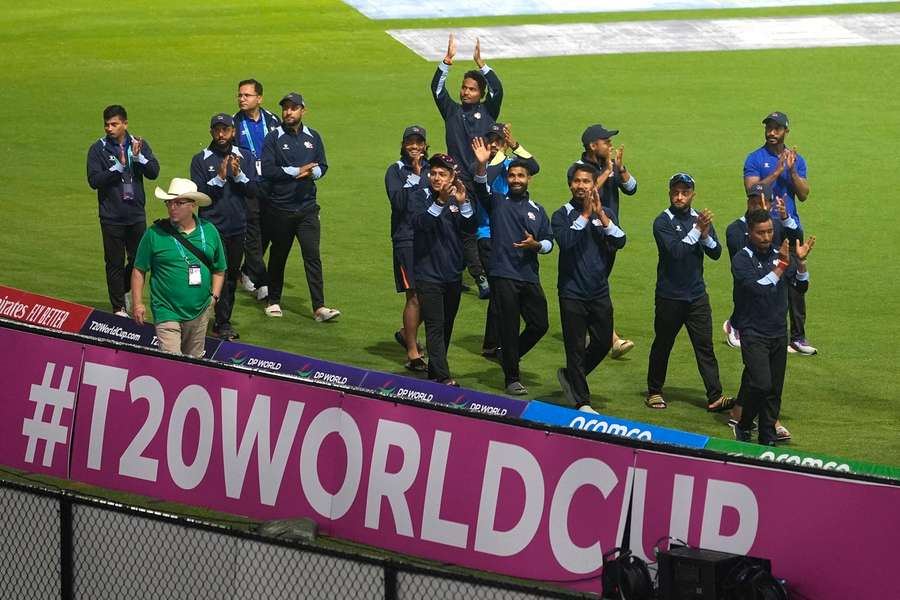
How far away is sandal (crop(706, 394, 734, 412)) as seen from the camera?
539 inches

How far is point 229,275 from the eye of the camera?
1588 centimetres

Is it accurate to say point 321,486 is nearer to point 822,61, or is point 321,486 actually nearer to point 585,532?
point 585,532

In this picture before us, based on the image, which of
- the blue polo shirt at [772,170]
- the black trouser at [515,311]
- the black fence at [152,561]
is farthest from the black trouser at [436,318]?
the black fence at [152,561]

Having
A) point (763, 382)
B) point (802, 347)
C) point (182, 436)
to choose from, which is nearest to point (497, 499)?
point (182, 436)

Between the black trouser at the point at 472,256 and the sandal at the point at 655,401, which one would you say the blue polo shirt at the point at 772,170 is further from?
the black trouser at the point at 472,256

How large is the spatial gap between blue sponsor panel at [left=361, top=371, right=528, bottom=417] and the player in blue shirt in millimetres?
4505

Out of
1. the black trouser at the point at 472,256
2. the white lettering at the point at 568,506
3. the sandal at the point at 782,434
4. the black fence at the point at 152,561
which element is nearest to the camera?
the black fence at the point at 152,561

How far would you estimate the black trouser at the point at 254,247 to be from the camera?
16.9m

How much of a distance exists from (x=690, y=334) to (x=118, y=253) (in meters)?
5.90

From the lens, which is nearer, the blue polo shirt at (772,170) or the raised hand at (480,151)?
the raised hand at (480,151)

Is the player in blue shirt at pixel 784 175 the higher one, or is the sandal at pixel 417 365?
the player in blue shirt at pixel 784 175

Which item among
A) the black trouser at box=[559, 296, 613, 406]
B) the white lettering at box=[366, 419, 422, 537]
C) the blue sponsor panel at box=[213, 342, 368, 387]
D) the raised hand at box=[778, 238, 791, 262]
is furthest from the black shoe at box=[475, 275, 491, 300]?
the white lettering at box=[366, 419, 422, 537]

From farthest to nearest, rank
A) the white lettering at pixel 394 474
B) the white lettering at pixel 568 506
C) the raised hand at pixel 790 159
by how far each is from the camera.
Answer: the raised hand at pixel 790 159, the white lettering at pixel 394 474, the white lettering at pixel 568 506

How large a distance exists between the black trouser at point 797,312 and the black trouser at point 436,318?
3.56 metres
